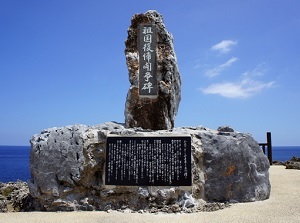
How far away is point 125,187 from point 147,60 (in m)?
3.30

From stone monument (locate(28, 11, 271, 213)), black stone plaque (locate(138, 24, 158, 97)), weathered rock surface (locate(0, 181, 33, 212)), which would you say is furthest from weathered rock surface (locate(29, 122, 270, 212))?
black stone plaque (locate(138, 24, 158, 97))

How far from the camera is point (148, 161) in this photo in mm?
5418

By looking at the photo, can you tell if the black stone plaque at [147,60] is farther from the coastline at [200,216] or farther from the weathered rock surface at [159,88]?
the coastline at [200,216]

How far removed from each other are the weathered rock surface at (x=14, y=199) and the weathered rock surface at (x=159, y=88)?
2.82m

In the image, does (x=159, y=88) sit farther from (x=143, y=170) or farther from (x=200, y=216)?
(x=200, y=216)

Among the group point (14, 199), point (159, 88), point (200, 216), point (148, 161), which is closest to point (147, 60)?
point (159, 88)

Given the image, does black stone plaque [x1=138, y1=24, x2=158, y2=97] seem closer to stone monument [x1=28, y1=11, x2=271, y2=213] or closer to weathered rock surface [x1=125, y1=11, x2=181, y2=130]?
weathered rock surface [x1=125, y1=11, x2=181, y2=130]

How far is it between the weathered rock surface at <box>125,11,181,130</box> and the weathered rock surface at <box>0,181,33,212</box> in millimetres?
2820

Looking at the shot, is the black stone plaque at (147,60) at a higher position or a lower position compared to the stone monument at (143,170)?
higher

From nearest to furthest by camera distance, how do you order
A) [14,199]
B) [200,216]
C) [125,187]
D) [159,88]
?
[200,216] < [125,187] < [14,199] < [159,88]

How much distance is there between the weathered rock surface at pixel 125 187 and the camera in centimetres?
521

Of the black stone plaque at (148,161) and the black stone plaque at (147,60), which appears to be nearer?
the black stone plaque at (148,161)

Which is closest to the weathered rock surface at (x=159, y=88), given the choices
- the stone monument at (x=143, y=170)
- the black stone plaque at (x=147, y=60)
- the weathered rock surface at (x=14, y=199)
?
the black stone plaque at (x=147, y=60)

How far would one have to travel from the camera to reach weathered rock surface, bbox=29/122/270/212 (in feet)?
17.1
